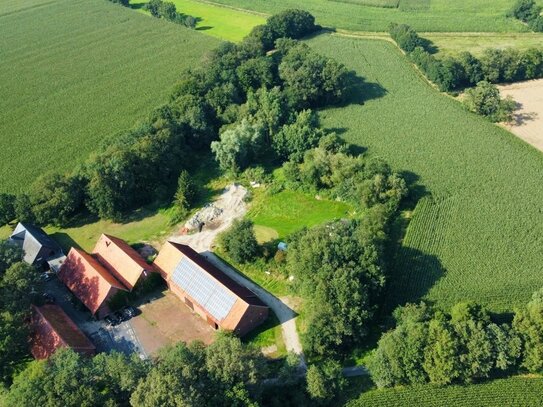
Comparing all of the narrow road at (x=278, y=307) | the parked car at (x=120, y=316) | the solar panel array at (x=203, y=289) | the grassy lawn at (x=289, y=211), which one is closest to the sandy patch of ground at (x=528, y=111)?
the grassy lawn at (x=289, y=211)

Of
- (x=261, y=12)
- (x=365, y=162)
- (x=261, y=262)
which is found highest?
(x=261, y=12)

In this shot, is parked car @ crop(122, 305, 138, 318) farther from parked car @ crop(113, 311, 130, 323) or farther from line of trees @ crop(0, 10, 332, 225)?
line of trees @ crop(0, 10, 332, 225)

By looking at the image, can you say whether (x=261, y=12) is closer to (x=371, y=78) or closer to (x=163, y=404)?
(x=371, y=78)

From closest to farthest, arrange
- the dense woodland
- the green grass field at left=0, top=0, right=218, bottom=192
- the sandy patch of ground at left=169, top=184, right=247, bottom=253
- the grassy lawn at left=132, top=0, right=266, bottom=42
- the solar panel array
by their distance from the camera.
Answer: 1. the dense woodland
2. the solar panel array
3. the sandy patch of ground at left=169, top=184, right=247, bottom=253
4. the green grass field at left=0, top=0, right=218, bottom=192
5. the grassy lawn at left=132, top=0, right=266, bottom=42

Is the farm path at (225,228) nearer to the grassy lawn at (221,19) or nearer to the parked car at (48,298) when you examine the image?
the parked car at (48,298)

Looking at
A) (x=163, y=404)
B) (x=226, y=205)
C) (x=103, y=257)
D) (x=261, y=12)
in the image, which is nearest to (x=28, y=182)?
(x=103, y=257)

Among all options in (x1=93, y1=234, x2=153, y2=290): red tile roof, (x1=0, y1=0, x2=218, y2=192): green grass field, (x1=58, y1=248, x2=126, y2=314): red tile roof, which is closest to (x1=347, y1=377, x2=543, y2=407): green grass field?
(x1=93, y1=234, x2=153, y2=290): red tile roof
